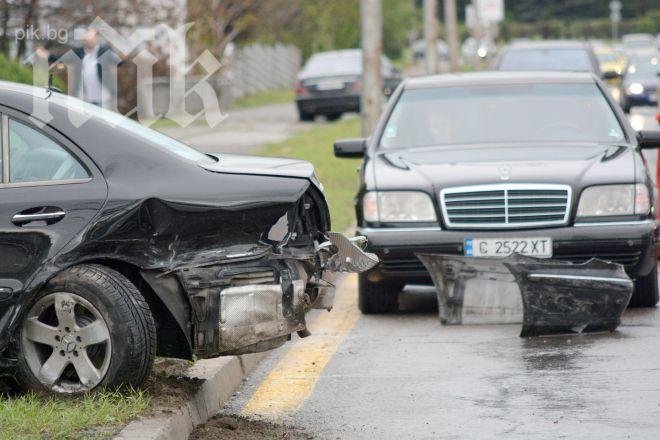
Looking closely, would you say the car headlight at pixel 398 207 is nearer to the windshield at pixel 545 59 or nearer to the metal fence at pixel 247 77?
the windshield at pixel 545 59

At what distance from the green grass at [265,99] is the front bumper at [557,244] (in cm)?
3316

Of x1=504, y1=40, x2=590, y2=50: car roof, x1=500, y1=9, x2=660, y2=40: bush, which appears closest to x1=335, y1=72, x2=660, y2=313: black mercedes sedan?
x1=504, y1=40, x2=590, y2=50: car roof

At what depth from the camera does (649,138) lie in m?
9.74

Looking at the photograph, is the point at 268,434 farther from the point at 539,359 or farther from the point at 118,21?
the point at 118,21

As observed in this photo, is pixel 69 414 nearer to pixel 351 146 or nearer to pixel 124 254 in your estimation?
pixel 124 254

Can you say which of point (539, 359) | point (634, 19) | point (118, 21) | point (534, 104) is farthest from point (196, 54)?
point (634, 19)

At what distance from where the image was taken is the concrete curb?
5555 mm

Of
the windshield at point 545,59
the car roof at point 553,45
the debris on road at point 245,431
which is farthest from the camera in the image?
the car roof at point 553,45

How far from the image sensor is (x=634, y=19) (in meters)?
135

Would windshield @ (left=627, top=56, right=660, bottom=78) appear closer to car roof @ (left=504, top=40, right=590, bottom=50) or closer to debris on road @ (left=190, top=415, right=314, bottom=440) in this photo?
car roof @ (left=504, top=40, right=590, bottom=50)

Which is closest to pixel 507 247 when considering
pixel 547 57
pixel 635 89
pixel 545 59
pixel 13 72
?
pixel 13 72

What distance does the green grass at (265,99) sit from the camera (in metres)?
43.3

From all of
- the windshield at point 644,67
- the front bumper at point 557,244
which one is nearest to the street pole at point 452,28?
the windshield at point 644,67

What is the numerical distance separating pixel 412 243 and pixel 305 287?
2.23m
